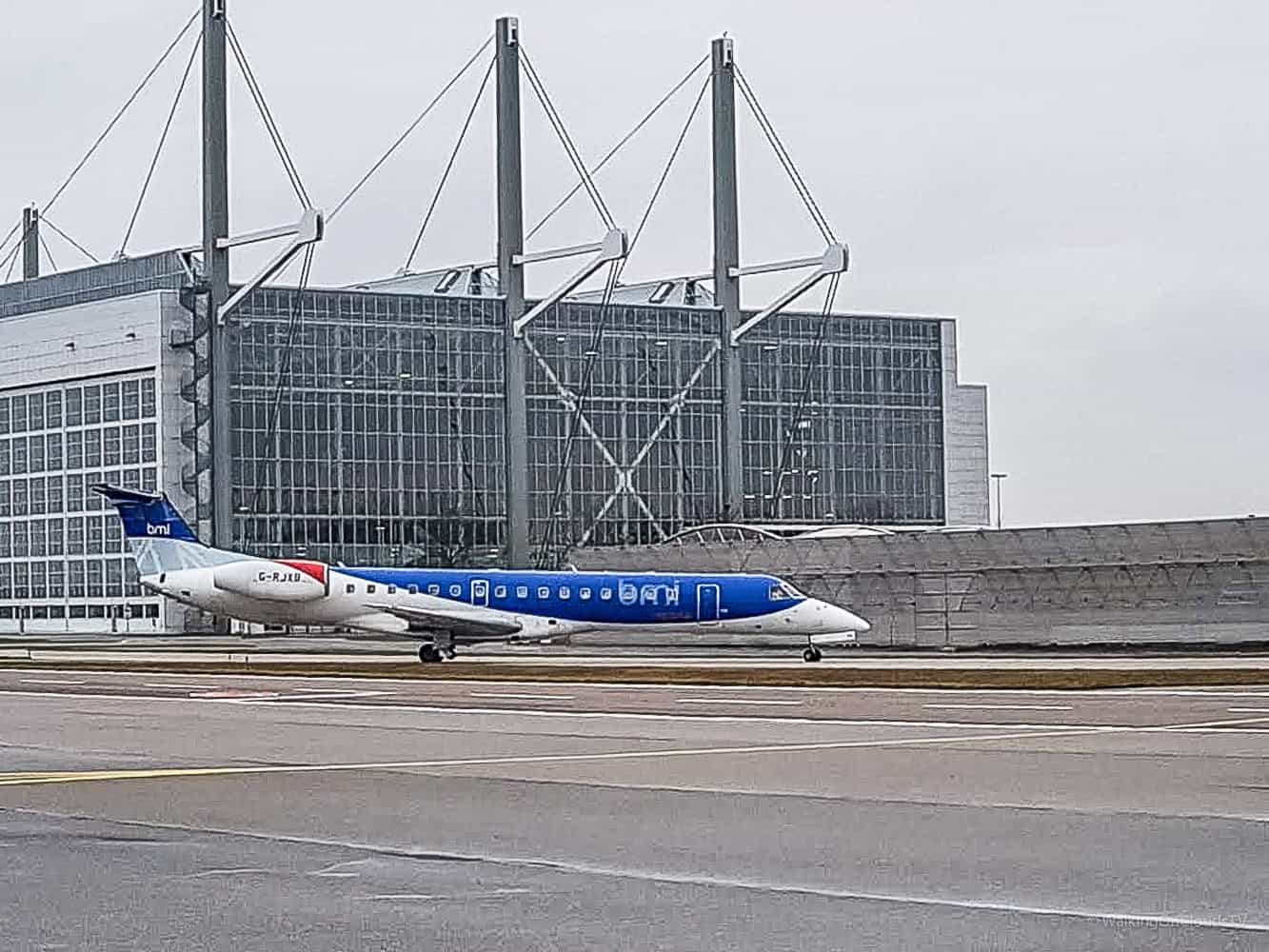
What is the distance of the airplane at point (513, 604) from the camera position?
212 ft

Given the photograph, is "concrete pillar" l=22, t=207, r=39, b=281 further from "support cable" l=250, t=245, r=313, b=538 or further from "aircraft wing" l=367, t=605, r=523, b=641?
"aircraft wing" l=367, t=605, r=523, b=641

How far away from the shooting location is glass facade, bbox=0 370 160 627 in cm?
10656

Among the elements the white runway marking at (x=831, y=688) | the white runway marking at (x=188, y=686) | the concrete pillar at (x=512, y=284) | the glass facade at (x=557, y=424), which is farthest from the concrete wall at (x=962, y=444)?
the white runway marking at (x=188, y=686)

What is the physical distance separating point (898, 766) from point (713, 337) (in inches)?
3781

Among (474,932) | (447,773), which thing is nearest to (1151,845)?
(474,932)

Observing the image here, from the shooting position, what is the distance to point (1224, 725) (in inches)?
1139

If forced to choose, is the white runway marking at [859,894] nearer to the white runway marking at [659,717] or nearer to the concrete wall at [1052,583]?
the white runway marking at [659,717]

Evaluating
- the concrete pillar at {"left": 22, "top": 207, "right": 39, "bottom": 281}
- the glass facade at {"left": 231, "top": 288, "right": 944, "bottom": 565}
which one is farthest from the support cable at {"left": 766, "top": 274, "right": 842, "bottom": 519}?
the concrete pillar at {"left": 22, "top": 207, "right": 39, "bottom": 281}

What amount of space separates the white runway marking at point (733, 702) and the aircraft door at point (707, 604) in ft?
85.8

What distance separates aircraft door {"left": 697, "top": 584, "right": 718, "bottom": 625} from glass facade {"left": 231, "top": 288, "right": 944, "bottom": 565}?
44931 millimetres

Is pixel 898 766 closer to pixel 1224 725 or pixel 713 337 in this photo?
pixel 1224 725

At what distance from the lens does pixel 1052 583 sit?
261ft

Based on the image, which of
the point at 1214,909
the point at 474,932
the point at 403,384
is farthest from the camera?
the point at 403,384

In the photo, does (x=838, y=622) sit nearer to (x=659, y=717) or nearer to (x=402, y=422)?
(x=659, y=717)
